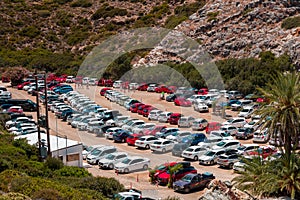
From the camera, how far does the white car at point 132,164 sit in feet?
108

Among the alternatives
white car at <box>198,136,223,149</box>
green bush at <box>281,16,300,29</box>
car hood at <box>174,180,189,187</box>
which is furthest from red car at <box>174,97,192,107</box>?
car hood at <box>174,180,189,187</box>

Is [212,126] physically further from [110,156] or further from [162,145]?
[110,156]

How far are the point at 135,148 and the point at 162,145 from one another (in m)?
2.77

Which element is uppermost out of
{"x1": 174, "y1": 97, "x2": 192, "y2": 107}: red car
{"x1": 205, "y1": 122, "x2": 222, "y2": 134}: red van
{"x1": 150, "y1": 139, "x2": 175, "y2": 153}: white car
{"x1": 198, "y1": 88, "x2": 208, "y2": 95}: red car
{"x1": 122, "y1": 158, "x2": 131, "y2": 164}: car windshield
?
{"x1": 198, "y1": 88, "x2": 208, "y2": 95}: red car

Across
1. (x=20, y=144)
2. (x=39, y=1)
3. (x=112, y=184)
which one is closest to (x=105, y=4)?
(x=39, y=1)

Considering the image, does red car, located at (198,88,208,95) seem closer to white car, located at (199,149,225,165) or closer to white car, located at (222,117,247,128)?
white car, located at (222,117,247,128)

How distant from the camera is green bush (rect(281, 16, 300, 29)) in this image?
69.6 m

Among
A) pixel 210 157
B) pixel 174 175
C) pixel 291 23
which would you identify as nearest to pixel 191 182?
pixel 174 175

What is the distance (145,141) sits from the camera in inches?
1523

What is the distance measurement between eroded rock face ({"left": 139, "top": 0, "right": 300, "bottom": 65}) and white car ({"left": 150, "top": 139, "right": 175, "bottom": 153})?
109ft

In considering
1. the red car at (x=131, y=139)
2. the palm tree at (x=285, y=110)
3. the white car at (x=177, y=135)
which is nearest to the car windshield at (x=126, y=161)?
the red car at (x=131, y=139)

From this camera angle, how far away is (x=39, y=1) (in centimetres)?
11919

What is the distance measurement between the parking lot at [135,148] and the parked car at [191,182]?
39cm

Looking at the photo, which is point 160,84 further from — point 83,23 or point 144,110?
point 83,23
